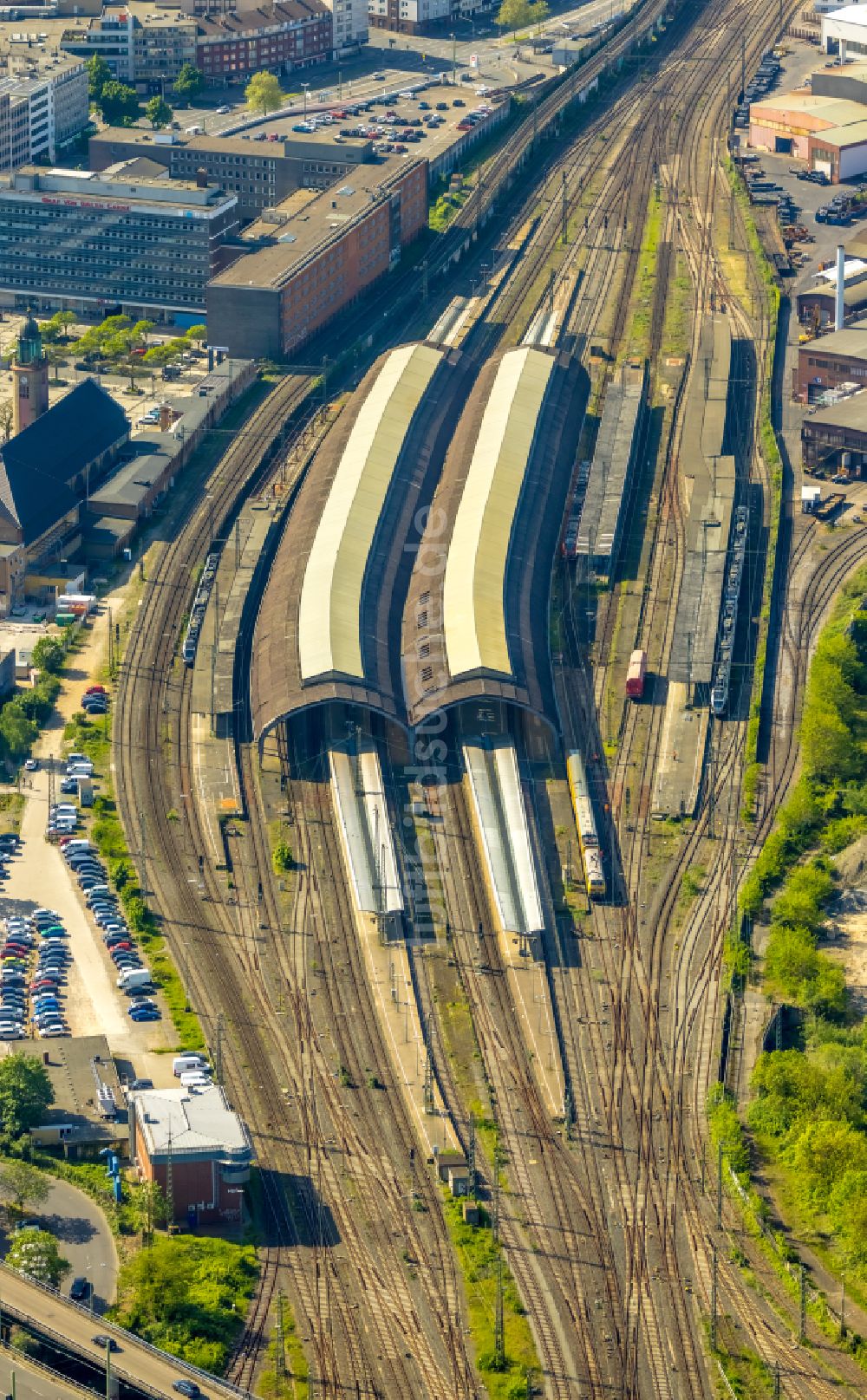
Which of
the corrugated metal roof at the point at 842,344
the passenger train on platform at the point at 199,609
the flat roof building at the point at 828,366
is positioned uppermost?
the corrugated metal roof at the point at 842,344

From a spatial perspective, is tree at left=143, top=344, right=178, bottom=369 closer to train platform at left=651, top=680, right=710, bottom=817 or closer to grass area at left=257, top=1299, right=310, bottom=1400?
train platform at left=651, top=680, right=710, bottom=817

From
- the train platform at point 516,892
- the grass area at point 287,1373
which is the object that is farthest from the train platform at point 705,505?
the grass area at point 287,1373

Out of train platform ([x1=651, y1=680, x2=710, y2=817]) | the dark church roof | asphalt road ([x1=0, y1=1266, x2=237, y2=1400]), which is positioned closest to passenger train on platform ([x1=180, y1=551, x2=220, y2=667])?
the dark church roof

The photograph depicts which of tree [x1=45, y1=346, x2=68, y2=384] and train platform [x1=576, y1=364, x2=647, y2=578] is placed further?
tree [x1=45, y1=346, x2=68, y2=384]

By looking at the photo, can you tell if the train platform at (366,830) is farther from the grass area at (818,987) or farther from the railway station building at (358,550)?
the grass area at (818,987)

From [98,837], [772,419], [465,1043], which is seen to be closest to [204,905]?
[98,837]

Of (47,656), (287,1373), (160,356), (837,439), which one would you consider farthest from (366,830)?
(160,356)
